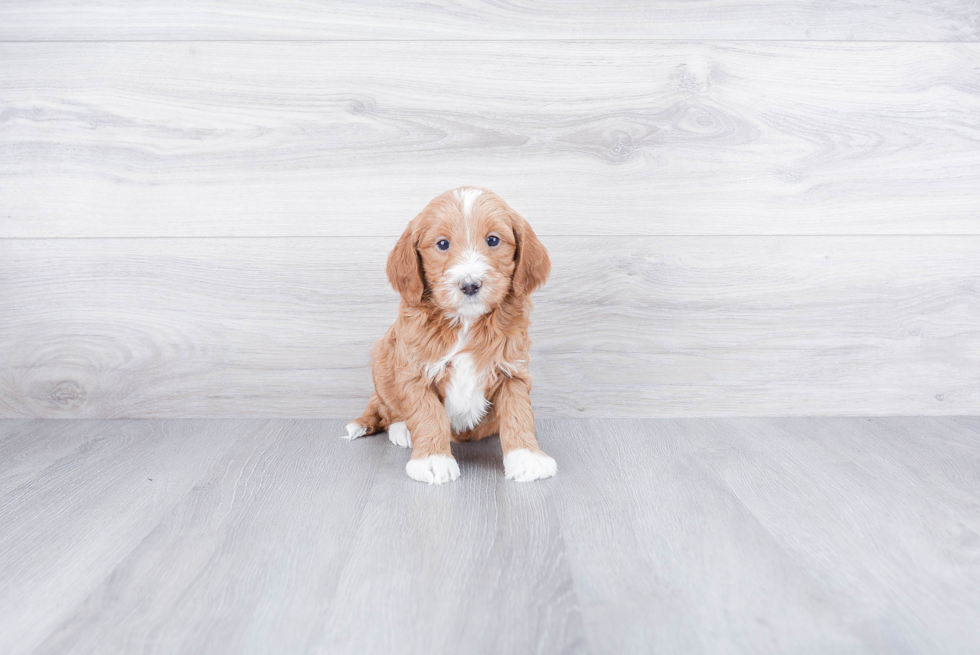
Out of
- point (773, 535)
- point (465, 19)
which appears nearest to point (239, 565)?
point (773, 535)

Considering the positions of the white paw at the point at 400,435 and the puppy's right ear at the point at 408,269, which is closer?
the puppy's right ear at the point at 408,269

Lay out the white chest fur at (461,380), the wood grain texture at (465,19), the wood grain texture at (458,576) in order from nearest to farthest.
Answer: the wood grain texture at (458,576), the white chest fur at (461,380), the wood grain texture at (465,19)

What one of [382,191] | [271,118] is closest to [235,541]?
[382,191]

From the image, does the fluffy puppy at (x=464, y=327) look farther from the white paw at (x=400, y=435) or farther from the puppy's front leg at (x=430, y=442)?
the white paw at (x=400, y=435)

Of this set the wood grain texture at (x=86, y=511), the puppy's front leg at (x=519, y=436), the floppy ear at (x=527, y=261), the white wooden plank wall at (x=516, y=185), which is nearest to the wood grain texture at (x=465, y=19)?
the white wooden plank wall at (x=516, y=185)

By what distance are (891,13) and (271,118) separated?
160 cm

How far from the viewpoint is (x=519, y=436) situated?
1.45 meters

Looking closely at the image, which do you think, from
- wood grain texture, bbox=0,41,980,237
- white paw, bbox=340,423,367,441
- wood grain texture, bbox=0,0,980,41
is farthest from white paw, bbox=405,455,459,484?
wood grain texture, bbox=0,0,980,41

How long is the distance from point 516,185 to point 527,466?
2.46ft

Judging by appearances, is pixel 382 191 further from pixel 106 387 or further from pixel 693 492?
pixel 693 492

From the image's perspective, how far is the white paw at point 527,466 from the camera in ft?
4.61

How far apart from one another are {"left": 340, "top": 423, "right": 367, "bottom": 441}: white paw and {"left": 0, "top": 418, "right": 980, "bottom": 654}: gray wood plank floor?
0.15 feet

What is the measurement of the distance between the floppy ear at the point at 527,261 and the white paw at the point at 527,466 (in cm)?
33

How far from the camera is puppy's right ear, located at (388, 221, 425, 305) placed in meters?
1.41
